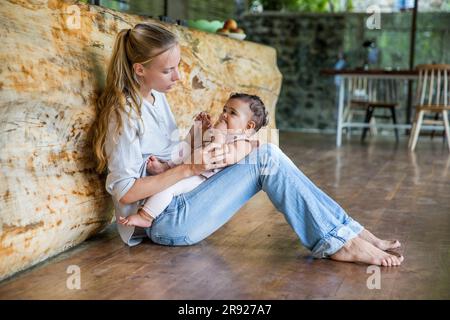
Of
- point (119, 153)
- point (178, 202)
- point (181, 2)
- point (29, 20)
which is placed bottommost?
point (178, 202)

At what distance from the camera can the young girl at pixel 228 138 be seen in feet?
6.84

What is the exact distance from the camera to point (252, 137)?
2.28 meters

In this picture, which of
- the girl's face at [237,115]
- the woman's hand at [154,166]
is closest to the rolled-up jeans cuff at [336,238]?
the girl's face at [237,115]

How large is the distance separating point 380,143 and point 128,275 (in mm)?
5476

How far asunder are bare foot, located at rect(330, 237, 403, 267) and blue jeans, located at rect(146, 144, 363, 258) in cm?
3

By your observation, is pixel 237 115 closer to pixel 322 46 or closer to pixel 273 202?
pixel 273 202

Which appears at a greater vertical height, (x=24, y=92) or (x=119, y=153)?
(x=24, y=92)

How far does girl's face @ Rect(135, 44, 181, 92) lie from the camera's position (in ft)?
6.82

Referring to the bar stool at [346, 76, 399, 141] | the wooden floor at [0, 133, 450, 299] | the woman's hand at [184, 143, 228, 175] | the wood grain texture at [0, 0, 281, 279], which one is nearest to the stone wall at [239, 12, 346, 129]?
the bar stool at [346, 76, 399, 141]

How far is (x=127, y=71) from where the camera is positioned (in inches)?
82.9

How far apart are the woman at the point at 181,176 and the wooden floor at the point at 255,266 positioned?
10 cm

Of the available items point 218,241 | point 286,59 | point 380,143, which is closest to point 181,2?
point 286,59

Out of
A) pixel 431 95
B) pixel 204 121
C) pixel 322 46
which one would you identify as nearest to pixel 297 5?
pixel 322 46
